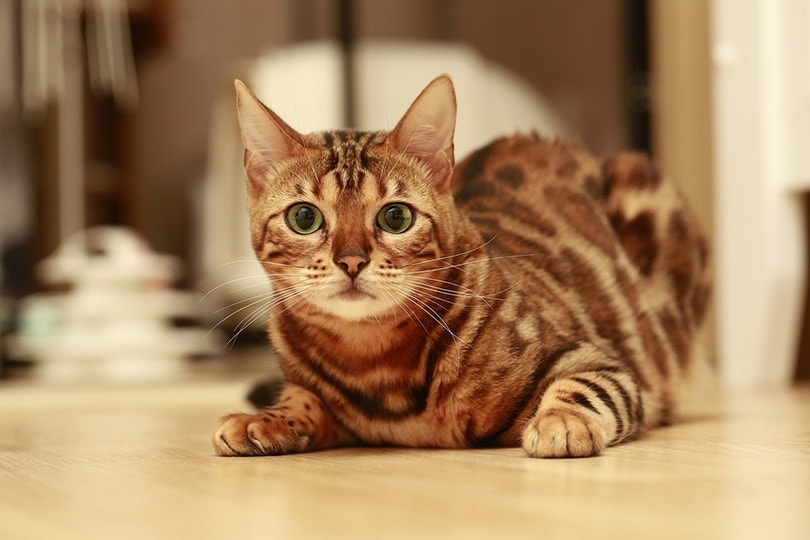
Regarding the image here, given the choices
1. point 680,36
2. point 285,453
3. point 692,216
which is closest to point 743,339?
point 692,216

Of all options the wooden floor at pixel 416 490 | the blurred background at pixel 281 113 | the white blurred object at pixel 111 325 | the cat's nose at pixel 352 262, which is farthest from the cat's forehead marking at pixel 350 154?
the white blurred object at pixel 111 325

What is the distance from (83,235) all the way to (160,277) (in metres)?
0.54

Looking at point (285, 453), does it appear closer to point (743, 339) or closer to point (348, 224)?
point (348, 224)

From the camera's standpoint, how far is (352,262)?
4.20 feet

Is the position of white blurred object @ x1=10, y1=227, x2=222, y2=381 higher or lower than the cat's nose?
lower

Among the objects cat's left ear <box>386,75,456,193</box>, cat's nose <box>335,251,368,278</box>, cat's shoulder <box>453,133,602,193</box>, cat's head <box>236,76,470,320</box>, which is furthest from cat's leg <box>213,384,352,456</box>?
cat's shoulder <box>453,133,602,193</box>

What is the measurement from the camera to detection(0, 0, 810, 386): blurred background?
270cm

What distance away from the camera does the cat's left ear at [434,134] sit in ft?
4.66

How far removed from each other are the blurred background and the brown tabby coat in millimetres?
1257

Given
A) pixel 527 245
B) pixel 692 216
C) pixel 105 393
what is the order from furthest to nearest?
pixel 105 393 → pixel 692 216 → pixel 527 245

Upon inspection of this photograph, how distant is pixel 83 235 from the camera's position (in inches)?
169

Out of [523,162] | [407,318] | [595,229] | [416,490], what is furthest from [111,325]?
[416,490]

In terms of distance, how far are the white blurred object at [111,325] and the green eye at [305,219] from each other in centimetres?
257

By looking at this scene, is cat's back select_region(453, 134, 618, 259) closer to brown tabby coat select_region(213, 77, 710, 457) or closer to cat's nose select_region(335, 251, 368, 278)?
brown tabby coat select_region(213, 77, 710, 457)
